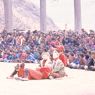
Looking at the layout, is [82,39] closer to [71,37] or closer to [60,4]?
[71,37]

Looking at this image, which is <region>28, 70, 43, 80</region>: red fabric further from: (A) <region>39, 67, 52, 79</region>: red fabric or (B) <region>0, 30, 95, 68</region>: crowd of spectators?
(B) <region>0, 30, 95, 68</region>: crowd of spectators

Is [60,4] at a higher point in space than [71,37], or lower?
higher

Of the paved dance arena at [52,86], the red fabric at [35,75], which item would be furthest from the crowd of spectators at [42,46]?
the red fabric at [35,75]

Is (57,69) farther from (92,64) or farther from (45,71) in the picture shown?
(92,64)

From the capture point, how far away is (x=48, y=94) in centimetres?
→ 1423

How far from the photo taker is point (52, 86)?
1580 cm

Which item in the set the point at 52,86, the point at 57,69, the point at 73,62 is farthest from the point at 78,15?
the point at 52,86

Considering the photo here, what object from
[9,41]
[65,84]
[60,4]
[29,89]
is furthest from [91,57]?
[60,4]

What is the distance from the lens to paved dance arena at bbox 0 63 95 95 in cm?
1455

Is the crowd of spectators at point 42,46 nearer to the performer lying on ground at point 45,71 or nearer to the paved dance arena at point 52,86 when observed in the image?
the performer lying on ground at point 45,71

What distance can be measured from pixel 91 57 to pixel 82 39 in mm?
6606

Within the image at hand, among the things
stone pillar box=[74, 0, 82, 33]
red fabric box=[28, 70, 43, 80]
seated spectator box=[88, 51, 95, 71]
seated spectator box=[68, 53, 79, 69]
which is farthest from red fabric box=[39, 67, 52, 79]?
stone pillar box=[74, 0, 82, 33]

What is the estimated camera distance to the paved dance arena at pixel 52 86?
14555 millimetres

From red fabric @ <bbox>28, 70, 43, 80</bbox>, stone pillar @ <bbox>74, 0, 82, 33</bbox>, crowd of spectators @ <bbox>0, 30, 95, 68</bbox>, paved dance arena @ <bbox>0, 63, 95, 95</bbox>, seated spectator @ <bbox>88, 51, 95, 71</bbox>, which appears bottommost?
paved dance arena @ <bbox>0, 63, 95, 95</bbox>
